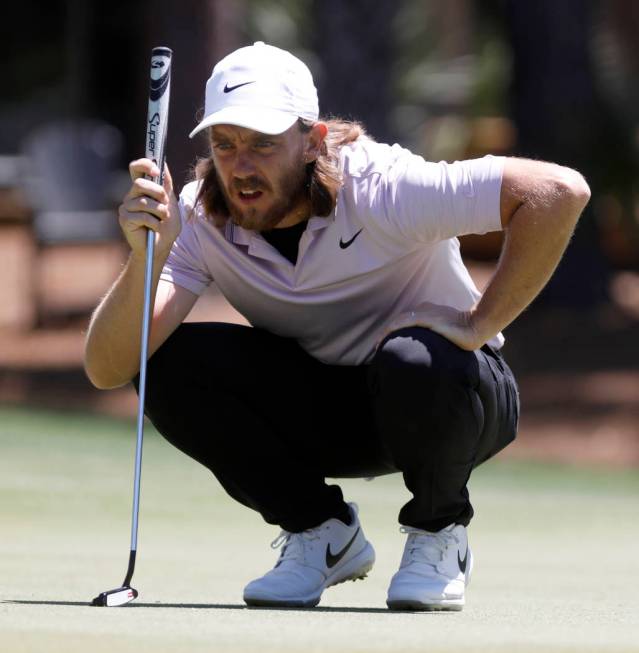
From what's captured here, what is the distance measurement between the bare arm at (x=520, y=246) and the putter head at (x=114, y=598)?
0.90 metres

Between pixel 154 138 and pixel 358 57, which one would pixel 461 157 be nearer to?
pixel 358 57

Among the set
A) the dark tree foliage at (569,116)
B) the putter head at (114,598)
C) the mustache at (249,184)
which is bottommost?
the putter head at (114,598)

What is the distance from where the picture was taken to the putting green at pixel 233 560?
11.7 feet

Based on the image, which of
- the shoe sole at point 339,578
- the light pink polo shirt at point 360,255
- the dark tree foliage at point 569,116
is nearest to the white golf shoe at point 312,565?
the shoe sole at point 339,578

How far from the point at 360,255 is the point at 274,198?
264mm

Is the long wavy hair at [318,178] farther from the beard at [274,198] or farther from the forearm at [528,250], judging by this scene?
the forearm at [528,250]

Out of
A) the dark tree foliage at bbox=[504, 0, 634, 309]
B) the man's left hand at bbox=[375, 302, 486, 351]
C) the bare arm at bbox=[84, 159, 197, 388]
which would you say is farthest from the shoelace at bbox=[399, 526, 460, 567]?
the dark tree foliage at bbox=[504, 0, 634, 309]

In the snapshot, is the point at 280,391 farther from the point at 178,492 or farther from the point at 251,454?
the point at 178,492

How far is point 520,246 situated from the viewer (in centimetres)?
A: 432

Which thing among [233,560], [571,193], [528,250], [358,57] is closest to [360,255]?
[528,250]

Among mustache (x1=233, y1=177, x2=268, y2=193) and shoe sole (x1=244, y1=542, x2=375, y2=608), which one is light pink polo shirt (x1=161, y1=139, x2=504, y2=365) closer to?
mustache (x1=233, y1=177, x2=268, y2=193)

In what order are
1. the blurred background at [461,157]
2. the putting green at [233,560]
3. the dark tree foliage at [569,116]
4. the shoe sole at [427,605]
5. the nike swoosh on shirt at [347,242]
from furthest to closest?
the dark tree foliage at [569,116] → the blurred background at [461,157] → the nike swoosh on shirt at [347,242] → the shoe sole at [427,605] → the putting green at [233,560]

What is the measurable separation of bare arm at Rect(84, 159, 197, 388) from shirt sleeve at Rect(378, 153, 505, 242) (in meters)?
0.55

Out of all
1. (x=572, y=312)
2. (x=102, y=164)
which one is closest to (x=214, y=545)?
(x=572, y=312)
